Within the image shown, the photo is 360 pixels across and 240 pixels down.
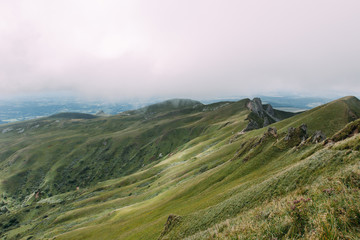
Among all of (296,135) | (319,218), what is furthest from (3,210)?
(319,218)

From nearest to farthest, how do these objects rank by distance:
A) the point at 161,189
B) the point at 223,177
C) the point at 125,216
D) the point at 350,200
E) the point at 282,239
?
the point at 350,200 < the point at 282,239 < the point at 223,177 < the point at 125,216 < the point at 161,189

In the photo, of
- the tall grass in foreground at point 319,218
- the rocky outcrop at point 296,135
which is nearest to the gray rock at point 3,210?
the tall grass in foreground at point 319,218

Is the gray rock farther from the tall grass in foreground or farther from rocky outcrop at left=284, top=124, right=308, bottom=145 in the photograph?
rocky outcrop at left=284, top=124, right=308, bottom=145

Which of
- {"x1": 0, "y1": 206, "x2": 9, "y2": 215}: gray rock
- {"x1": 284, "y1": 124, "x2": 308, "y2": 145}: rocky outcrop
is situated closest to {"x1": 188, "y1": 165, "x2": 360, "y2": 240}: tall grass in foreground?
{"x1": 284, "y1": 124, "x2": 308, "y2": 145}: rocky outcrop

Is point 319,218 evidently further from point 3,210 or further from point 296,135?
point 3,210

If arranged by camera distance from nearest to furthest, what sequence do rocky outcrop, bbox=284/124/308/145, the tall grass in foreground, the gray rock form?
the tall grass in foreground, rocky outcrop, bbox=284/124/308/145, the gray rock

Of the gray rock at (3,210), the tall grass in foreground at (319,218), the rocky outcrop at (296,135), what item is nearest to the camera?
the tall grass in foreground at (319,218)

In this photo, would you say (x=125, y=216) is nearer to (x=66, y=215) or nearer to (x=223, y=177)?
(x=223, y=177)

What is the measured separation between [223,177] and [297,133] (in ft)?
86.4

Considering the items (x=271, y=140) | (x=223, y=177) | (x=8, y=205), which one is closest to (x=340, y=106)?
(x=271, y=140)

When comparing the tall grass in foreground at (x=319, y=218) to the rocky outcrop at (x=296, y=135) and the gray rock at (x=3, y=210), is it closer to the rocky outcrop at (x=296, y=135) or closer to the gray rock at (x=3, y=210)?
the rocky outcrop at (x=296, y=135)

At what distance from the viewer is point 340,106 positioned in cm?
9706

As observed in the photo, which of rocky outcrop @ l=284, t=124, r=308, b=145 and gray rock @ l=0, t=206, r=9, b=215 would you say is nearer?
rocky outcrop @ l=284, t=124, r=308, b=145

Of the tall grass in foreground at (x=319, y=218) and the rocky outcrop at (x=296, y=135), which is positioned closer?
the tall grass in foreground at (x=319, y=218)
